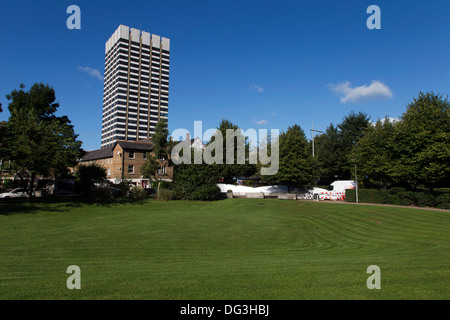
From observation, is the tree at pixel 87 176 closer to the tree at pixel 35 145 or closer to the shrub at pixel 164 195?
the tree at pixel 35 145

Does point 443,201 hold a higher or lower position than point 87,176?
lower

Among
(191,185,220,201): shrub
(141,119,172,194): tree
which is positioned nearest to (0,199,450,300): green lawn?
(191,185,220,201): shrub

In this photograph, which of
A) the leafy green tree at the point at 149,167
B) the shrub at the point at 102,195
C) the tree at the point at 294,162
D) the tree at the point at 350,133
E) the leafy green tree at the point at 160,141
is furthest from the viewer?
the tree at the point at 350,133

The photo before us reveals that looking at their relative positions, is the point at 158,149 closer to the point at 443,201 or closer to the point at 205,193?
the point at 205,193

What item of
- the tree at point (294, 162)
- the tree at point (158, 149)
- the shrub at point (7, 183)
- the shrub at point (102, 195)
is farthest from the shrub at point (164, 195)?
the shrub at point (7, 183)

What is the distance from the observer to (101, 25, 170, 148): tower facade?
120750 mm

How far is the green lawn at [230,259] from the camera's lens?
5137 mm

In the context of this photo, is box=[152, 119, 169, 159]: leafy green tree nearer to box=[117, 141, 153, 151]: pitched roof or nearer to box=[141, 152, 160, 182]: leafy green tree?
box=[141, 152, 160, 182]: leafy green tree

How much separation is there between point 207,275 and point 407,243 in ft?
32.7

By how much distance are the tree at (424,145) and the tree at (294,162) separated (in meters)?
13.6

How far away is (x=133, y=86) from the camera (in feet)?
407

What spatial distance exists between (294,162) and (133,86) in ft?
Result: 350

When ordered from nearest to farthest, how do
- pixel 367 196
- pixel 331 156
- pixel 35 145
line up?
1. pixel 35 145
2. pixel 367 196
3. pixel 331 156

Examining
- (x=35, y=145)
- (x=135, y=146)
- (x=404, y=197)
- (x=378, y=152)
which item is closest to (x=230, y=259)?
(x=35, y=145)
